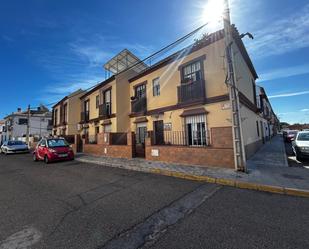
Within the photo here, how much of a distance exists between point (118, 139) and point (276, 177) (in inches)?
421

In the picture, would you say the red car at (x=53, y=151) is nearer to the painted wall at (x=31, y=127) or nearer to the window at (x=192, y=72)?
the window at (x=192, y=72)

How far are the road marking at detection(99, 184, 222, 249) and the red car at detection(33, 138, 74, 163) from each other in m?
10.1

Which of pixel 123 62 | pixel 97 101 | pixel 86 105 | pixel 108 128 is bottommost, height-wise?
pixel 108 128

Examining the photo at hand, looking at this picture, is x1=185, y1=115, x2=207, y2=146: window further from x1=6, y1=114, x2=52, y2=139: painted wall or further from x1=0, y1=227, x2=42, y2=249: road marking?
x1=6, y1=114, x2=52, y2=139: painted wall

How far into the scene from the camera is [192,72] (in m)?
10.8

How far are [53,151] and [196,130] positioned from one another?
31.9 feet

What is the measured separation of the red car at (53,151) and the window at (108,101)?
532 cm

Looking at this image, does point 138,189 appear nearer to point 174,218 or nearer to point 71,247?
point 174,218

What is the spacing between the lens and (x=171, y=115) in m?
11.7

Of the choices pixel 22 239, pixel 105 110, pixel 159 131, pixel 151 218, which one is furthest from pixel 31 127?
pixel 151 218

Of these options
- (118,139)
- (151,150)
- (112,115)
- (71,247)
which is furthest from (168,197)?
(112,115)

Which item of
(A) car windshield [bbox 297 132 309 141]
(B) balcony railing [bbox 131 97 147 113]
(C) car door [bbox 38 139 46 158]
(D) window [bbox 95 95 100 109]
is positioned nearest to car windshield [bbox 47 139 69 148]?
(C) car door [bbox 38 139 46 158]

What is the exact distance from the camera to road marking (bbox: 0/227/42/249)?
2662 millimetres

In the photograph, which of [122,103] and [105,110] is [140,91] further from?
[105,110]
